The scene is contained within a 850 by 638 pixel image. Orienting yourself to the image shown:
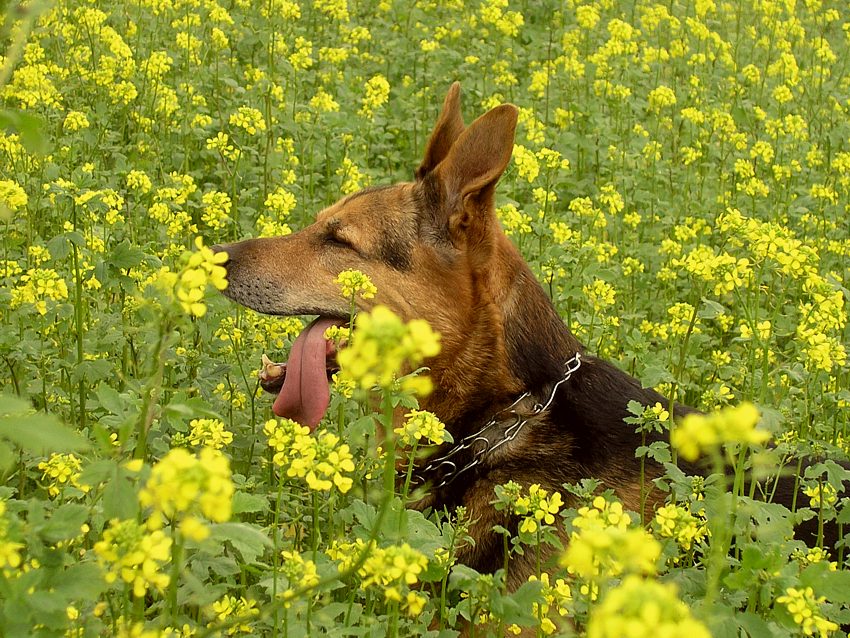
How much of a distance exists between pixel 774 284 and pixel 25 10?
17.7ft

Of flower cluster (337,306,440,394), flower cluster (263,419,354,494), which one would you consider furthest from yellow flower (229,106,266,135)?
flower cluster (337,306,440,394)

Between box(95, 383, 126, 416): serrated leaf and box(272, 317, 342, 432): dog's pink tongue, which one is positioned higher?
box(95, 383, 126, 416): serrated leaf

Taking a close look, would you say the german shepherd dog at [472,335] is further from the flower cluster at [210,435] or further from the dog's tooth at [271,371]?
the flower cluster at [210,435]

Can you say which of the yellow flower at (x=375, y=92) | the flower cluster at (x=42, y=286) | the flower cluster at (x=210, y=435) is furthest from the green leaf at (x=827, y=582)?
the yellow flower at (x=375, y=92)

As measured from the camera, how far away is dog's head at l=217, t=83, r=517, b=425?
412 cm

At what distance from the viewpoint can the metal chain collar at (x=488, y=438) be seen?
158 inches

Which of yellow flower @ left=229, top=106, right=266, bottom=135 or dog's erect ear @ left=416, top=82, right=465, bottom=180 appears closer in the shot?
dog's erect ear @ left=416, top=82, right=465, bottom=180

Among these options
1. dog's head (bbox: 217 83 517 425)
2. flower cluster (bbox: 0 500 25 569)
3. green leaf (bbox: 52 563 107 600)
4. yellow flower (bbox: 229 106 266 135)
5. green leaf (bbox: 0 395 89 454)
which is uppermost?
green leaf (bbox: 0 395 89 454)

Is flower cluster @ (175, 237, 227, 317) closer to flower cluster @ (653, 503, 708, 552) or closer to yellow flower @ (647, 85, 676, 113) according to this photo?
flower cluster @ (653, 503, 708, 552)

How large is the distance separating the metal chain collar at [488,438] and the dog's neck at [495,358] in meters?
0.03

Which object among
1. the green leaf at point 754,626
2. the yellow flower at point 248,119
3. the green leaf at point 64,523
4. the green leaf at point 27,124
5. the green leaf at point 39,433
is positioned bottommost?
the green leaf at point 754,626

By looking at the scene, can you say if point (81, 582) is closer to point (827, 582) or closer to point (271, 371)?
point (827, 582)

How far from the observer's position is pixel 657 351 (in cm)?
596

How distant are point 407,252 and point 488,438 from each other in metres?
0.83
